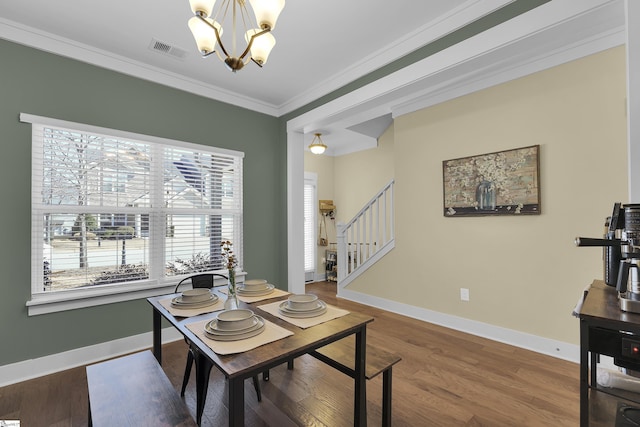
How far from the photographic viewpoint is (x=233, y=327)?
136cm

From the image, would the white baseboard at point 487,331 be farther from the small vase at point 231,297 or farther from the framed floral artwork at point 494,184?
the small vase at point 231,297

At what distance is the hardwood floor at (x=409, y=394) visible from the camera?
1907 millimetres

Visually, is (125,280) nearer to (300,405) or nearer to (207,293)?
(207,293)

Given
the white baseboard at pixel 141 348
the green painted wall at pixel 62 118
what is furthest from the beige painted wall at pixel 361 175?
the green painted wall at pixel 62 118

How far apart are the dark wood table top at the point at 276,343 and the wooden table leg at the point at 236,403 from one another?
0.06m

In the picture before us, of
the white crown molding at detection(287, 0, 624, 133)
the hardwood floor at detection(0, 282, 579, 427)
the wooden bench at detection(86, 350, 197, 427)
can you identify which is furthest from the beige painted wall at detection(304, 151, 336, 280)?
the wooden bench at detection(86, 350, 197, 427)

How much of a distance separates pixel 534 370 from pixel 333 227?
4.54 metres

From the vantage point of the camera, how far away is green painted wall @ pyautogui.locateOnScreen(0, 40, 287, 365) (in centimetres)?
237

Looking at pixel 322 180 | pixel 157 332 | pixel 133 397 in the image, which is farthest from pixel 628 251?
pixel 322 180

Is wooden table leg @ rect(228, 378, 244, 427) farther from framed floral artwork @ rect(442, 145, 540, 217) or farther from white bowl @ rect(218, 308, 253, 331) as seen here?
framed floral artwork @ rect(442, 145, 540, 217)

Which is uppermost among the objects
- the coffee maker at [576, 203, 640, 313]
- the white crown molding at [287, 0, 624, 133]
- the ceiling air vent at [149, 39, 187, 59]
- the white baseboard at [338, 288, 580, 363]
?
the ceiling air vent at [149, 39, 187, 59]

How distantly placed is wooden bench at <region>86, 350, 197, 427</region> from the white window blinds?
4.65 ft

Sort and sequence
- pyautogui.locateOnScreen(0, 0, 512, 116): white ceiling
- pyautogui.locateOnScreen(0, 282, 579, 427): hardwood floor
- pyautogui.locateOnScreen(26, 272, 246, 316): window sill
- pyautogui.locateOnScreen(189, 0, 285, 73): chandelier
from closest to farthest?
1. pyautogui.locateOnScreen(189, 0, 285, 73): chandelier
2. pyautogui.locateOnScreen(0, 282, 579, 427): hardwood floor
3. pyautogui.locateOnScreen(0, 0, 512, 116): white ceiling
4. pyautogui.locateOnScreen(26, 272, 246, 316): window sill

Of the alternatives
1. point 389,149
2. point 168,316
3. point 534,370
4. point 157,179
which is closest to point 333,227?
point 389,149
